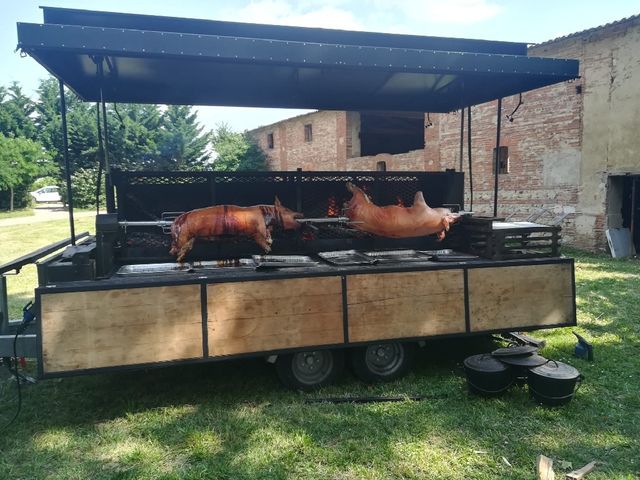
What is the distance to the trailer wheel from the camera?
446cm

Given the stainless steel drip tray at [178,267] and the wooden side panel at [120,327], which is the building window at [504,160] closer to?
the stainless steel drip tray at [178,267]

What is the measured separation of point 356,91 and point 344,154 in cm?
1612

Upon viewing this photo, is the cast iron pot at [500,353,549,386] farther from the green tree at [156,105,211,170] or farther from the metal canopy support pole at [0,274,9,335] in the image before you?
the green tree at [156,105,211,170]

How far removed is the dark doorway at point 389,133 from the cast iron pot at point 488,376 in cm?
1676

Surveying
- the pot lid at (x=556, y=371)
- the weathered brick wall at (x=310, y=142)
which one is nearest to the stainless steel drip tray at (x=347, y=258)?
the pot lid at (x=556, y=371)

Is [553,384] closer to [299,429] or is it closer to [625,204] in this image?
[299,429]

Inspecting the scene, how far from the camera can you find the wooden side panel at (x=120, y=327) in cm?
363

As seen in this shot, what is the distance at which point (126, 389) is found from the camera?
4566 millimetres

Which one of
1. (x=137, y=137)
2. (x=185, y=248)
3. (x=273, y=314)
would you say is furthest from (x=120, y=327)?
(x=137, y=137)

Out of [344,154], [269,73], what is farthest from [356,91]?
[344,154]

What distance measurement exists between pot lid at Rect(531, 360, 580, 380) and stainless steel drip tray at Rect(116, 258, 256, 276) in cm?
284

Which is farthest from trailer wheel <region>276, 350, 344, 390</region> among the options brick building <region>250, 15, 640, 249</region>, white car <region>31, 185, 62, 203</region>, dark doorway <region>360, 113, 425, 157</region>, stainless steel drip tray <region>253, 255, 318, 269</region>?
white car <region>31, 185, 62, 203</region>

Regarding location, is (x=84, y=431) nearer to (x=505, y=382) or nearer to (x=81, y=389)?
(x=81, y=389)

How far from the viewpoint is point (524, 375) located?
4262mm
